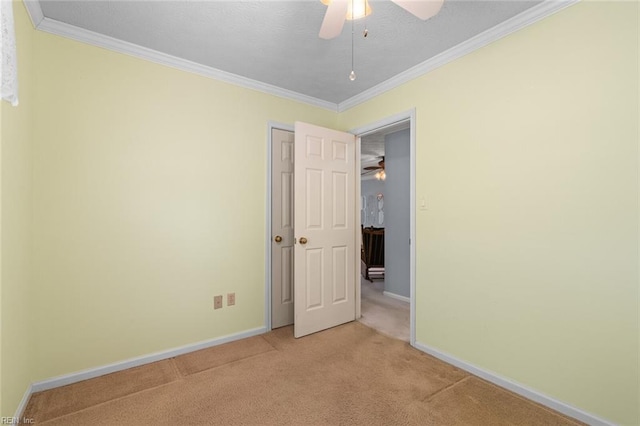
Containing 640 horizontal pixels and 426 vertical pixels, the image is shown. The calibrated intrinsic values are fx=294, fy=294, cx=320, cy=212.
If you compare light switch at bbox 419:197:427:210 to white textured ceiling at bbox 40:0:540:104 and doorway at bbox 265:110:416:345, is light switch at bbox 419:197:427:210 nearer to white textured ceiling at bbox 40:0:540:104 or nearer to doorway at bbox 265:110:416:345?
doorway at bbox 265:110:416:345

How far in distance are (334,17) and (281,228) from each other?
2029 millimetres

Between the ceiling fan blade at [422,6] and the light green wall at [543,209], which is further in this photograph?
the light green wall at [543,209]

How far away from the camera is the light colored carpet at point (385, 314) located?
9.86 feet

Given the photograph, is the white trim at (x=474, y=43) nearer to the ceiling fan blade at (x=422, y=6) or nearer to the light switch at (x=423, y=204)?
the ceiling fan blade at (x=422, y=6)

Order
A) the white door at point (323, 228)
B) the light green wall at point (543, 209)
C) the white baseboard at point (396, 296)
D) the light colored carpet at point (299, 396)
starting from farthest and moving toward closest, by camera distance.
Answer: the white baseboard at point (396, 296) < the white door at point (323, 228) < the light colored carpet at point (299, 396) < the light green wall at point (543, 209)

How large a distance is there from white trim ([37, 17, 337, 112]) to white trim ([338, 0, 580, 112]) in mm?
827

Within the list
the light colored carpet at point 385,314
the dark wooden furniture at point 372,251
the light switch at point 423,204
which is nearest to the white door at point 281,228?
the light colored carpet at point 385,314

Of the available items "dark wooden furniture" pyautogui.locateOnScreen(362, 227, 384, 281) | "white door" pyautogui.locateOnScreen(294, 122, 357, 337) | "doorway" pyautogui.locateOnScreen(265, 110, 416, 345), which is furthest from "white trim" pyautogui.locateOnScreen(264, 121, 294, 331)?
"dark wooden furniture" pyautogui.locateOnScreen(362, 227, 384, 281)

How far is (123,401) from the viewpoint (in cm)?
186

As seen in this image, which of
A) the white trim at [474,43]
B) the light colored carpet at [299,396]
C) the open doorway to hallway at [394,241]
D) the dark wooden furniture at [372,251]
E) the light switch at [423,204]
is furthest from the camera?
the dark wooden furniture at [372,251]

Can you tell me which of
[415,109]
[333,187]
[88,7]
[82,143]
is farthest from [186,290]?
[415,109]

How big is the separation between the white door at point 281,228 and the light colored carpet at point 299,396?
2.10ft

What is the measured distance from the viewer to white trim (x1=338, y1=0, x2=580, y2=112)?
1.83m

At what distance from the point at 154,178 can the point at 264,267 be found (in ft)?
4.19
